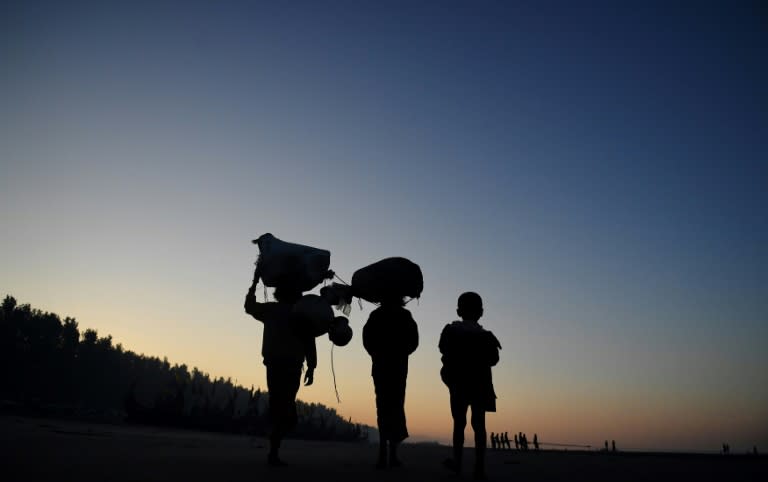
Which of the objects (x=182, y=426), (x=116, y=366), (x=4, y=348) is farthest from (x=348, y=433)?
(x=116, y=366)

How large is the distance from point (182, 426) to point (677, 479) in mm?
21729

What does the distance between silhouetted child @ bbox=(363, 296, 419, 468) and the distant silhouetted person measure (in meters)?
0.84

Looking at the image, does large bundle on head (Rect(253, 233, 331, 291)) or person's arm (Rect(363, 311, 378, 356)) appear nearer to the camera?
large bundle on head (Rect(253, 233, 331, 291))

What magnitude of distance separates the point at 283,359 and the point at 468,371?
2397 mm

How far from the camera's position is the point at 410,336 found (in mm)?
6418

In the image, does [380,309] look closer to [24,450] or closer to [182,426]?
[24,450]

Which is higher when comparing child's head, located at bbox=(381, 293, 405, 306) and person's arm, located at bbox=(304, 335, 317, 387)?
child's head, located at bbox=(381, 293, 405, 306)

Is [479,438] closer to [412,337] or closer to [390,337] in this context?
[412,337]

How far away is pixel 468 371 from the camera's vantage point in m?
6.06

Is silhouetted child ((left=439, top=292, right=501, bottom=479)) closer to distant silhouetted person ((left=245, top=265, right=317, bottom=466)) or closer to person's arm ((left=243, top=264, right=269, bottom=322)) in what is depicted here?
distant silhouetted person ((left=245, top=265, right=317, bottom=466))

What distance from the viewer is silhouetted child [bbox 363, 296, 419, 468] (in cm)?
609

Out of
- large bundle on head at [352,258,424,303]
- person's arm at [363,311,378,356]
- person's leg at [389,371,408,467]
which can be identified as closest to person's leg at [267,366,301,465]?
person's arm at [363,311,378,356]

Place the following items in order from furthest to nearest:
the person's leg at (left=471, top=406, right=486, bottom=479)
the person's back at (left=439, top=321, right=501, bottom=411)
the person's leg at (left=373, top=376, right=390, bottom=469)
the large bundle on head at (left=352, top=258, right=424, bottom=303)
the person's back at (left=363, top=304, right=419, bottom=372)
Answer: the large bundle on head at (left=352, top=258, right=424, bottom=303)
the person's back at (left=363, top=304, right=419, bottom=372)
the person's back at (left=439, top=321, right=501, bottom=411)
the person's leg at (left=373, top=376, right=390, bottom=469)
the person's leg at (left=471, top=406, right=486, bottom=479)

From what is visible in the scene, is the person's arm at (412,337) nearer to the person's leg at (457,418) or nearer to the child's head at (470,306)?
the child's head at (470,306)
